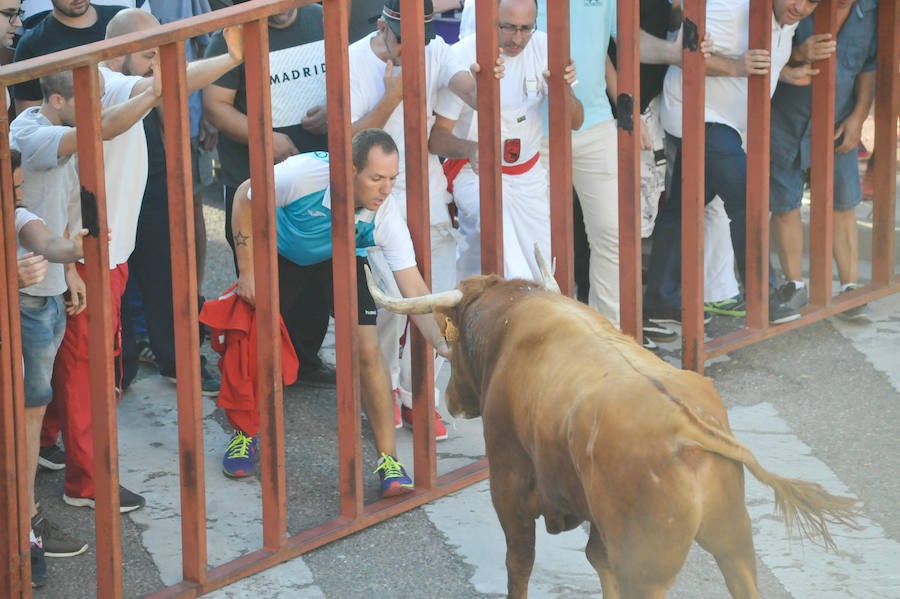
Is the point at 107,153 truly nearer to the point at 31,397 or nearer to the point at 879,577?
the point at 31,397

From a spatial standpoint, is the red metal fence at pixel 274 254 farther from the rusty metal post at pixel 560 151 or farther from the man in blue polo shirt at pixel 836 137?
the man in blue polo shirt at pixel 836 137

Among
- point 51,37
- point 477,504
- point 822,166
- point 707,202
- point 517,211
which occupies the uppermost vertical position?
point 51,37

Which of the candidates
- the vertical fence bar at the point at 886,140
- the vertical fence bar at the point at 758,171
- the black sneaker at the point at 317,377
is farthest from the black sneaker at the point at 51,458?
the vertical fence bar at the point at 886,140

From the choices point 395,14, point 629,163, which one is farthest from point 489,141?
point 629,163

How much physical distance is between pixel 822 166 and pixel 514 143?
165 centimetres

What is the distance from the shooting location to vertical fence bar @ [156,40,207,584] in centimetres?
484

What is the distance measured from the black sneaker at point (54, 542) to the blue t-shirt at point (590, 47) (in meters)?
2.92

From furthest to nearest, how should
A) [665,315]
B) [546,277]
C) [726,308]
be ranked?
[726,308] → [665,315] → [546,277]

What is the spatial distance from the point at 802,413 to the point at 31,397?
3.34m

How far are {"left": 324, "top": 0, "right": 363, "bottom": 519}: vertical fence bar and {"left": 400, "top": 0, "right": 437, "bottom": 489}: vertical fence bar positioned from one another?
31 cm

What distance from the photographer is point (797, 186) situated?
765 cm

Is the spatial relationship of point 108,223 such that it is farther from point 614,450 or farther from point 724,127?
point 724,127

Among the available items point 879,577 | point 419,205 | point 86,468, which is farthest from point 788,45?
point 86,468

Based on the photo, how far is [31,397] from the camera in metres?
5.18
